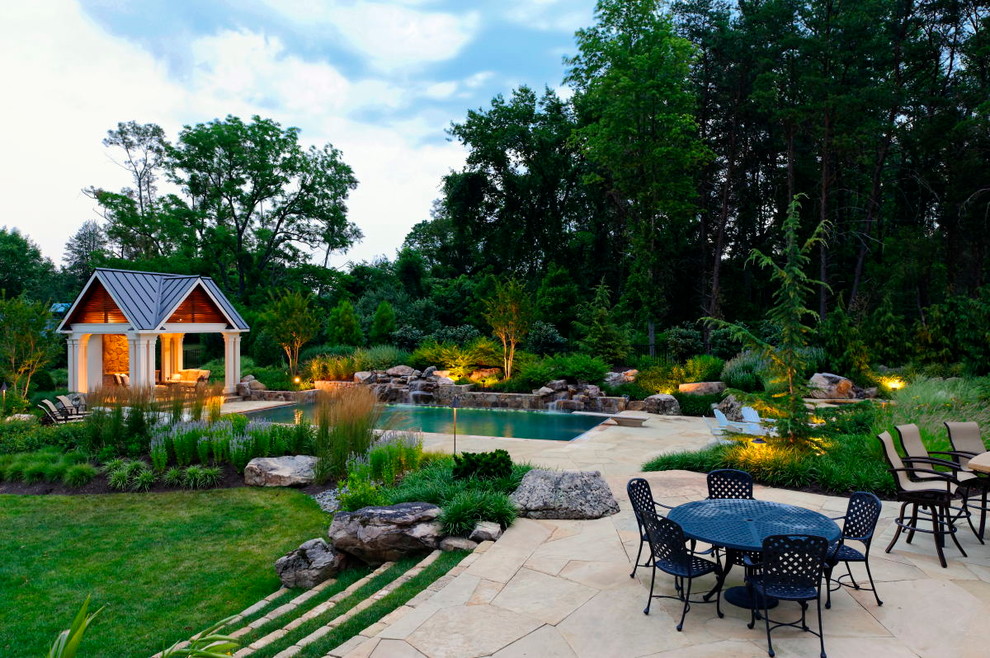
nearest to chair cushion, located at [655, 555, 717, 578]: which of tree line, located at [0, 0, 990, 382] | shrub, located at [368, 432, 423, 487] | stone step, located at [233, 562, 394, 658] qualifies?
stone step, located at [233, 562, 394, 658]

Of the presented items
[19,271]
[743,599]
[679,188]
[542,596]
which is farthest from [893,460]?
[19,271]

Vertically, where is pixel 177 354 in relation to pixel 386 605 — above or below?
above

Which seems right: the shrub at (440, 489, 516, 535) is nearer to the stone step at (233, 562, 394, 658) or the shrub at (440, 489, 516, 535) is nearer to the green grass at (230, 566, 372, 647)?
the stone step at (233, 562, 394, 658)

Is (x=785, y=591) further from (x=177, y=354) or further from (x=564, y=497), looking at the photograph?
(x=177, y=354)

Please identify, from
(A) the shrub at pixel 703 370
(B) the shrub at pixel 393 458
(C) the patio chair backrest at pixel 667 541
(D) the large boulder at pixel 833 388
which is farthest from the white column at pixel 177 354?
(C) the patio chair backrest at pixel 667 541

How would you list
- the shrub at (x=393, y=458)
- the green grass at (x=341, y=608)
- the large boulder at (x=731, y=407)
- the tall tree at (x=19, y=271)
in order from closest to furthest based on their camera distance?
the green grass at (x=341, y=608)
the shrub at (x=393, y=458)
the large boulder at (x=731, y=407)
the tall tree at (x=19, y=271)

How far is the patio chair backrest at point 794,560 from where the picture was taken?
3.04 m

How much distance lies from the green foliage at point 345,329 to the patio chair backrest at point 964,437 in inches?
718

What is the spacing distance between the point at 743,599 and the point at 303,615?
9.58 ft

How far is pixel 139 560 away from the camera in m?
5.47

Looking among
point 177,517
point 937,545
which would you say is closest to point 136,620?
point 177,517

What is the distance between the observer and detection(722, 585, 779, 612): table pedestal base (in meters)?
3.51

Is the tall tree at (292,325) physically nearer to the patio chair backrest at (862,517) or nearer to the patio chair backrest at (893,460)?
the patio chair backrest at (893,460)

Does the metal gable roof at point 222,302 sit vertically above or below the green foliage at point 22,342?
above
